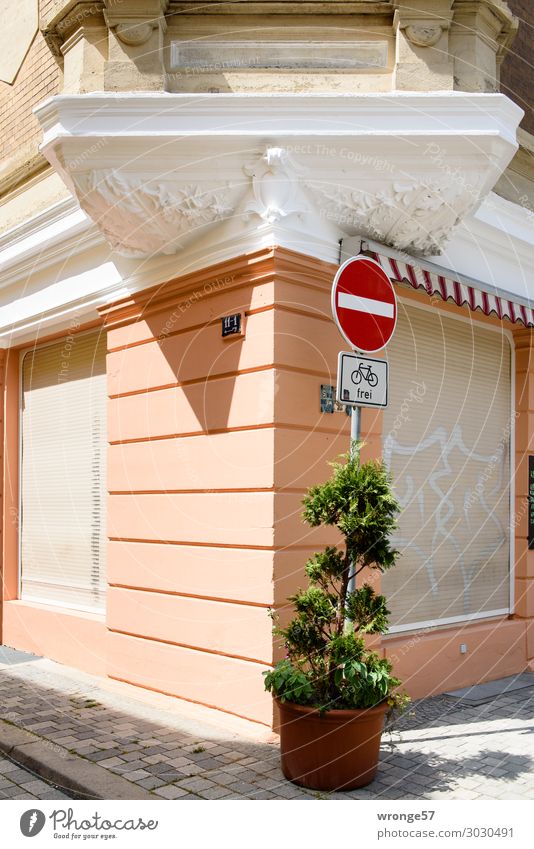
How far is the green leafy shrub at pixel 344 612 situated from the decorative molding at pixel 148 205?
7.87ft

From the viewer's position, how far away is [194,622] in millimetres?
6172

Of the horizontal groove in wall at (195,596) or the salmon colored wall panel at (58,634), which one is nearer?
the horizontal groove in wall at (195,596)

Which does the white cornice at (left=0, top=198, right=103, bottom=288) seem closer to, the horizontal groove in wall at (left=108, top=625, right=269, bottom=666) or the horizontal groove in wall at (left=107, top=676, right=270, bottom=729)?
the horizontal groove in wall at (left=108, top=625, right=269, bottom=666)

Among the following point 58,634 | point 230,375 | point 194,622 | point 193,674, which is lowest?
point 58,634

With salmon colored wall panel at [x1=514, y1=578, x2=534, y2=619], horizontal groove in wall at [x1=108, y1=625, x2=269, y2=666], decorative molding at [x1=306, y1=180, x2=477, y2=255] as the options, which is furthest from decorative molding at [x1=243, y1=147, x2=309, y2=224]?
salmon colored wall panel at [x1=514, y1=578, x2=534, y2=619]

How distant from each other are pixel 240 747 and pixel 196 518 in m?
1.73

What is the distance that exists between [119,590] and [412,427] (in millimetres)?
2924

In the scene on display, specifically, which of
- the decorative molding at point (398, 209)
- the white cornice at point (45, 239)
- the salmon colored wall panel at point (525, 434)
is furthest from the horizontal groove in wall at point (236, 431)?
the salmon colored wall panel at point (525, 434)

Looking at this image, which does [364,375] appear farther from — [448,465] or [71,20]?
[71,20]

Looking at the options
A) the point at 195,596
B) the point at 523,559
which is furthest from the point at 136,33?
the point at 523,559

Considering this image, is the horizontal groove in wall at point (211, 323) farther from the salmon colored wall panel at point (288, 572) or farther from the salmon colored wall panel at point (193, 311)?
the salmon colored wall panel at point (288, 572)

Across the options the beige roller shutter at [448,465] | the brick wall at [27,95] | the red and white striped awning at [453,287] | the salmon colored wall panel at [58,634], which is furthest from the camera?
the brick wall at [27,95]

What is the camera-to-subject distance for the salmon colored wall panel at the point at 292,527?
5.53 meters
